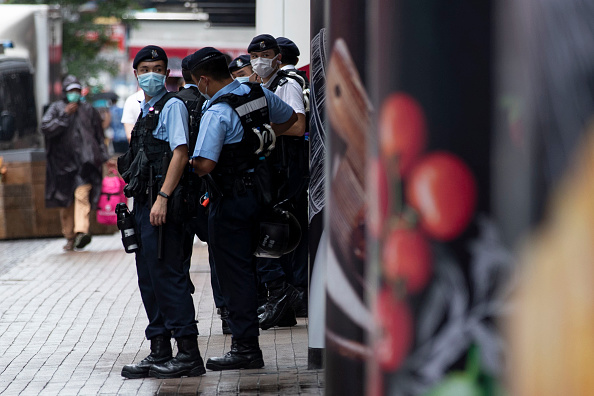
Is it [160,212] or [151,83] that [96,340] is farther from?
[151,83]

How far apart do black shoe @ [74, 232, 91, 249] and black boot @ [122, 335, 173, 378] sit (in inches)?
315

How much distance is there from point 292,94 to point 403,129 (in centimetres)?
507

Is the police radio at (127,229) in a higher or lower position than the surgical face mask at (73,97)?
lower

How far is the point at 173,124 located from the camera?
6.26 m

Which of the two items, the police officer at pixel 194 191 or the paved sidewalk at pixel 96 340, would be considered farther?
the police officer at pixel 194 191

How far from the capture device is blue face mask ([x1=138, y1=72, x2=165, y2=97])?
21.3 ft

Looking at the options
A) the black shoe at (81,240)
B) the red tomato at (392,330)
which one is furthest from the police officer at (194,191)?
the black shoe at (81,240)

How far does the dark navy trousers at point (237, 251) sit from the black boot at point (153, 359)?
0.39 meters

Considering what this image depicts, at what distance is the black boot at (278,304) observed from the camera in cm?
823

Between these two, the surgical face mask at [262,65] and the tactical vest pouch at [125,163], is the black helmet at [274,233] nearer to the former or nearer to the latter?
the tactical vest pouch at [125,163]

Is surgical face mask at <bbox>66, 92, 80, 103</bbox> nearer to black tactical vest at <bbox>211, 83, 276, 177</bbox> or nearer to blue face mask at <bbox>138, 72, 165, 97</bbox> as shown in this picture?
blue face mask at <bbox>138, 72, 165, 97</bbox>

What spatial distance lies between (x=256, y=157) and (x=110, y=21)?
32.1 m

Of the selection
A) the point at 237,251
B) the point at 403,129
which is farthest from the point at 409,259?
the point at 237,251

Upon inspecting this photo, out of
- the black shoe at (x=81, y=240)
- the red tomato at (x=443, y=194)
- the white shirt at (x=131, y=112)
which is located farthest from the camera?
the black shoe at (x=81, y=240)
